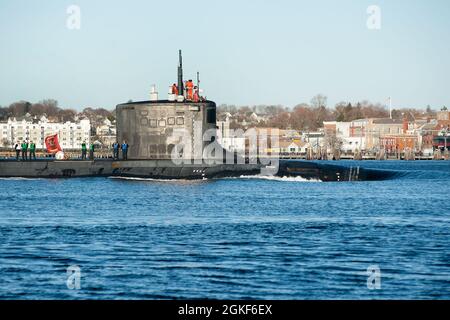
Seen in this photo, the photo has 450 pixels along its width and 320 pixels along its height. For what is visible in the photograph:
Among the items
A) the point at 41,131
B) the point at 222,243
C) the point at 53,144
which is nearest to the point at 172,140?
Result: the point at 53,144

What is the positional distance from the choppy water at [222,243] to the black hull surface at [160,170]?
378 centimetres

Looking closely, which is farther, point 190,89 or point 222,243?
point 190,89

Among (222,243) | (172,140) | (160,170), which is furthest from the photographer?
(172,140)

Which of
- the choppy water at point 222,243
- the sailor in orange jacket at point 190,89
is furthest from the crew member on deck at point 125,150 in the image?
the choppy water at point 222,243

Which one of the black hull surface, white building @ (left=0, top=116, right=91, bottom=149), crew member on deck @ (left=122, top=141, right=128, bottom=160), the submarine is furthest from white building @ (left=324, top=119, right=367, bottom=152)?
crew member on deck @ (left=122, top=141, right=128, bottom=160)

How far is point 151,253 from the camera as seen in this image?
1934 cm

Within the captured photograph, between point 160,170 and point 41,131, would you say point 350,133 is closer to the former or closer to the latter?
point 41,131

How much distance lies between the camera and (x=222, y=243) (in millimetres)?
20688

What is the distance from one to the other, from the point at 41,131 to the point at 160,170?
12396cm

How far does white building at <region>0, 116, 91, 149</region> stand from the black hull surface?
114m

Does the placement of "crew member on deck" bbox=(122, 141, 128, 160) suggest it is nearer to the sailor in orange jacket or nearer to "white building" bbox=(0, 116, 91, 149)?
the sailor in orange jacket

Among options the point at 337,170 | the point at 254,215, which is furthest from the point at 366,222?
the point at 337,170
